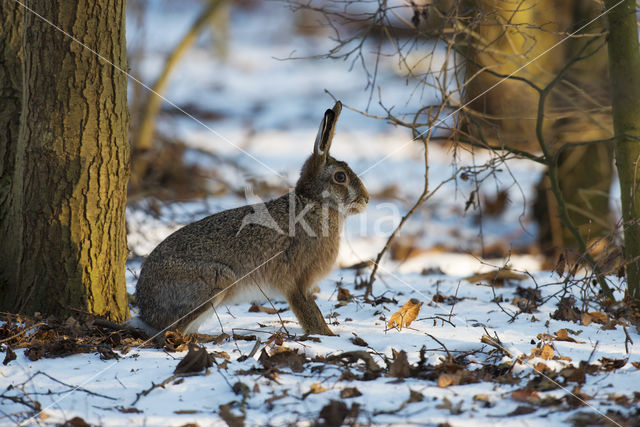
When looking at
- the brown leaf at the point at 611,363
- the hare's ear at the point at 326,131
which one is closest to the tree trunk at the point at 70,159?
the hare's ear at the point at 326,131

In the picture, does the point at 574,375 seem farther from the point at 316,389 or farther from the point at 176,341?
the point at 176,341

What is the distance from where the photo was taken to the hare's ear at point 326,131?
4.65 m

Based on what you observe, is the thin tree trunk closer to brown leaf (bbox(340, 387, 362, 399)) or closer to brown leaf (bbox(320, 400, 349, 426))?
brown leaf (bbox(340, 387, 362, 399))

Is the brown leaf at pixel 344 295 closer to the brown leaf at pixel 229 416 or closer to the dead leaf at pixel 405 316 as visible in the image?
the dead leaf at pixel 405 316

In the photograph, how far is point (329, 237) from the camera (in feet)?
16.0

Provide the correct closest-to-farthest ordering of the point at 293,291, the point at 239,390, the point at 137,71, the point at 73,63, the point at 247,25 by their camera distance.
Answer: the point at 239,390 → the point at 73,63 → the point at 293,291 → the point at 137,71 → the point at 247,25

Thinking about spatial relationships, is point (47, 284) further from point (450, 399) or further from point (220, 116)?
point (220, 116)

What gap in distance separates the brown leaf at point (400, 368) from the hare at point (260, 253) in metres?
0.95

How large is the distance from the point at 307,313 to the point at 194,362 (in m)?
1.15

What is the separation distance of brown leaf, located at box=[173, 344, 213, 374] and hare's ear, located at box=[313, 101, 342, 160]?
192 cm

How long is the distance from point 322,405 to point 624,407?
4.45ft

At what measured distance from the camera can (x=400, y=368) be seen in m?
3.38

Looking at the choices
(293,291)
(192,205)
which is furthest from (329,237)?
(192,205)

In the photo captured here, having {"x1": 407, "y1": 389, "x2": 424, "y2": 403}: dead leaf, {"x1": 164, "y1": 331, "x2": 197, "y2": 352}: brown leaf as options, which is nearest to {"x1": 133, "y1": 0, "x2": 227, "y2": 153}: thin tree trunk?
{"x1": 164, "y1": 331, "x2": 197, "y2": 352}: brown leaf
